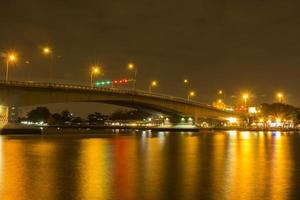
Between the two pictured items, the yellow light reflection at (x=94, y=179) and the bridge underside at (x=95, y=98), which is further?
the bridge underside at (x=95, y=98)

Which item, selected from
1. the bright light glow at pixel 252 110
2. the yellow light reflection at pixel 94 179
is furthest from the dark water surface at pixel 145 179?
the bright light glow at pixel 252 110

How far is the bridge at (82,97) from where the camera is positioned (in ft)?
218

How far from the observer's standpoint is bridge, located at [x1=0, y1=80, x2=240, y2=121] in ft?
218

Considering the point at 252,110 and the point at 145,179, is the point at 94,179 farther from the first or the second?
the point at 252,110

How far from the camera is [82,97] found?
79750mm

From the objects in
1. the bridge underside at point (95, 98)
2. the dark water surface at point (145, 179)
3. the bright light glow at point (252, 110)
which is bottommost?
the dark water surface at point (145, 179)

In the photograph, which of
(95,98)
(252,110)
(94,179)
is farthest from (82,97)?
(252,110)

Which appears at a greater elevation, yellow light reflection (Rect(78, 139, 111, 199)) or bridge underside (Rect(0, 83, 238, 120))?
bridge underside (Rect(0, 83, 238, 120))

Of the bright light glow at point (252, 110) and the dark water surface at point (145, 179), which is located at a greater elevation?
the bright light glow at point (252, 110)

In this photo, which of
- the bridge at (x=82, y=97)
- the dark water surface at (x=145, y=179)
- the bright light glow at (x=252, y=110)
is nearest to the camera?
the dark water surface at (x=145, y=179)

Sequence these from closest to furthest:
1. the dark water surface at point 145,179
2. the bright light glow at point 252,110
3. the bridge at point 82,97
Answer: the dark water surface at point 145,179 < the bridge at point 82,97 < the bright light glow at point 252,110

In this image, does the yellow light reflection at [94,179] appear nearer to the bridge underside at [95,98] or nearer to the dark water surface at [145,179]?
the dark water surface at [145,179]

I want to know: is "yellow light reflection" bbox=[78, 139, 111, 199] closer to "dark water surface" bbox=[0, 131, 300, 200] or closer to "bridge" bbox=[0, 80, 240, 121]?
"dark water surface" bbox=[0, 131, 300, 200]

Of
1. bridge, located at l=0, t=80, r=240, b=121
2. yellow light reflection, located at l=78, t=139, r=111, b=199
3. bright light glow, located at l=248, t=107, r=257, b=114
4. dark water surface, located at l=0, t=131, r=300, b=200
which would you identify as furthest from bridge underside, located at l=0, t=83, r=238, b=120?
yellow light reflection, located at l=78, t=139, r=111, b=199
